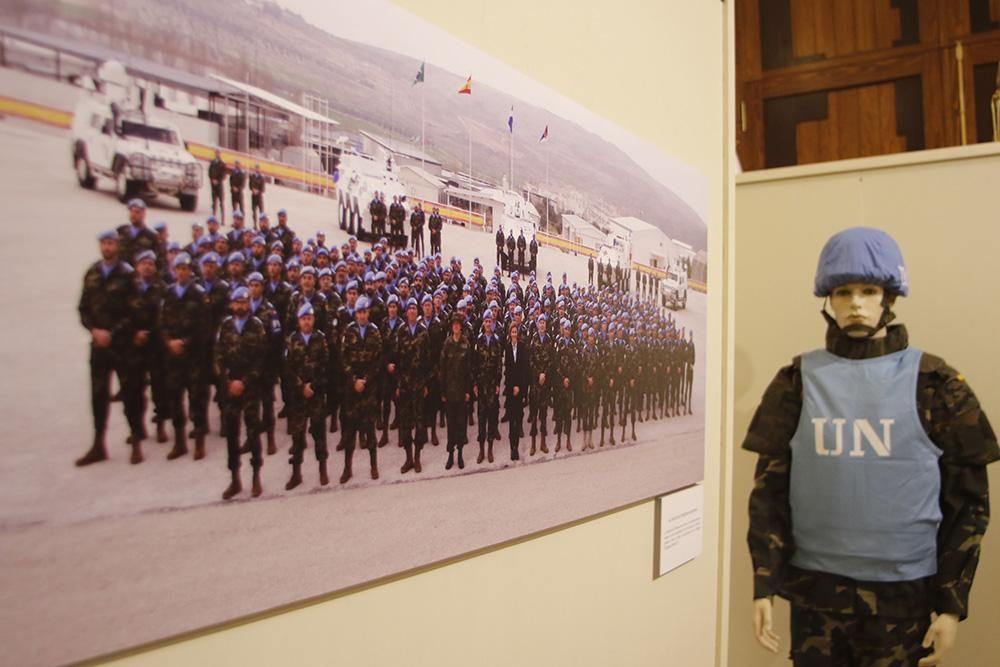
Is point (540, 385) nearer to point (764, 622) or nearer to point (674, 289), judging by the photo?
point (674, 289)

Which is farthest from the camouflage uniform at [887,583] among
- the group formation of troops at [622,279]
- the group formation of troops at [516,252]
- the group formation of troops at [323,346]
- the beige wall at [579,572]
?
the group formation of troops at [516,252]

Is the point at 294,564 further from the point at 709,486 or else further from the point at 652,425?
the point at 709,486

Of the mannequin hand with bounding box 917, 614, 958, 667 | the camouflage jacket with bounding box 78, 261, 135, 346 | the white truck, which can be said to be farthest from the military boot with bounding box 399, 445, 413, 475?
the mannequin hand with bounding box 917, 614, 958, 667

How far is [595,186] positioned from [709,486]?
2.78ft

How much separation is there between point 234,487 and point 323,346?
167mm

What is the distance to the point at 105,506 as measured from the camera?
0.53 metres

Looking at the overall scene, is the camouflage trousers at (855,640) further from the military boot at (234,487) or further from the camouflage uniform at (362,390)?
the military boot at (234,487)

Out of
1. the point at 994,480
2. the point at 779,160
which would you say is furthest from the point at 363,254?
the point at 779,160

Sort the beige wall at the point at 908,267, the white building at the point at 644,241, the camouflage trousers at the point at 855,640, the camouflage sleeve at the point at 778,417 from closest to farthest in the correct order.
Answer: the white building at the point at 644,241, the camouflage trousers at the point at 855,640, the camouflage sleeve at the point at 778,417, the beige wall at the point at 908,267

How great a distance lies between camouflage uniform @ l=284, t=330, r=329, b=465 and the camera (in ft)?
2.17

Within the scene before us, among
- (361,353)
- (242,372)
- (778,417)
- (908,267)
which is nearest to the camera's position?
(242,372)

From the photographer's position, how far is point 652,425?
1.26 meters

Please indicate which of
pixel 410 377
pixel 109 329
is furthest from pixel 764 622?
pixel 109 329

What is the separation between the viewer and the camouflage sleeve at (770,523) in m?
1.51
